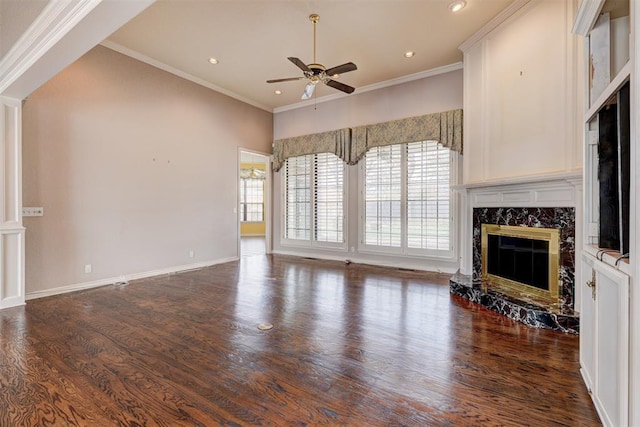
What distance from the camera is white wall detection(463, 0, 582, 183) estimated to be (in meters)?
3.04

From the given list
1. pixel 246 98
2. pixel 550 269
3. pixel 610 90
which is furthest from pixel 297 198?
pixel 610 90

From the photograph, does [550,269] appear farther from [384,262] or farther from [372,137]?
[372,137]

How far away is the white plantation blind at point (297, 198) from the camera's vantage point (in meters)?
6.96

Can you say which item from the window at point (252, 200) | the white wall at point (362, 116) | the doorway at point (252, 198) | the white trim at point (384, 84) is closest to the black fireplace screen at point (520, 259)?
the white wall at point (362, 116)

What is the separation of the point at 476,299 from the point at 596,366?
6.40 ft

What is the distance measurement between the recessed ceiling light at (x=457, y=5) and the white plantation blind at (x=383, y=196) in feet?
7.96

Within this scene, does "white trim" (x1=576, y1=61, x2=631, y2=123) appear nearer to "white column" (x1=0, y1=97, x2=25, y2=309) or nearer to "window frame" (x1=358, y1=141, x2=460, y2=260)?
"window frame" (x1=358, y1=141, x2=460, y2=260)

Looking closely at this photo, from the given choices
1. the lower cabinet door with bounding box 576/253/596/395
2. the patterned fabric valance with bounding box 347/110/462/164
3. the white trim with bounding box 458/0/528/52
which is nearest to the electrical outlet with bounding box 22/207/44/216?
the patterned fabric valance with bounding box 347/110/462/164

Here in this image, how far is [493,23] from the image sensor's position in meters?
3.83

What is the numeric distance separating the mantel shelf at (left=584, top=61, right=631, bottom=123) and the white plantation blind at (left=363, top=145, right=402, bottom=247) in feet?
12.6

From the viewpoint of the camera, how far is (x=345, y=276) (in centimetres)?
503

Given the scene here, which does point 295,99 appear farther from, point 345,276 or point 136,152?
point 345,276

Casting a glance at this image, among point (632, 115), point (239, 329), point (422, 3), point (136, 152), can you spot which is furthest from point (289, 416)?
point (136, 152)

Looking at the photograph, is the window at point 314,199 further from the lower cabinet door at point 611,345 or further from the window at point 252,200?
the window at point 252,200
